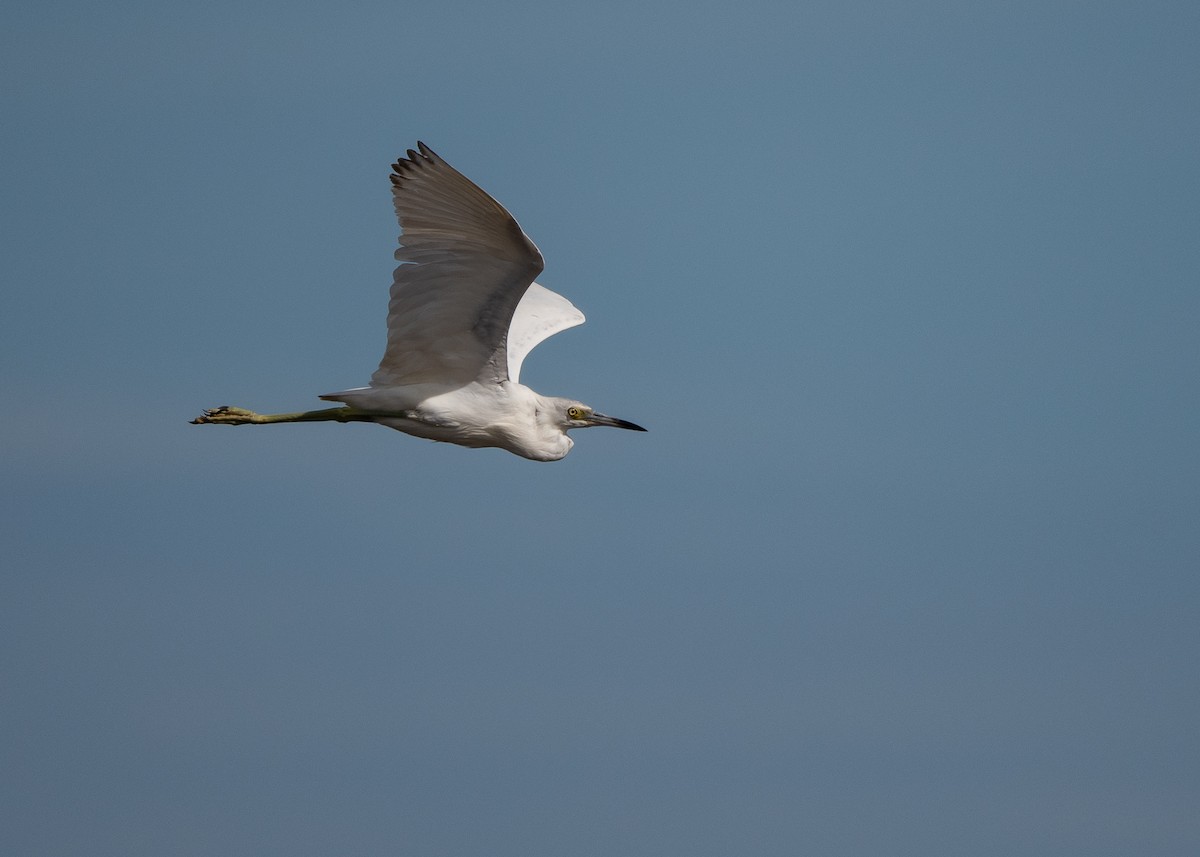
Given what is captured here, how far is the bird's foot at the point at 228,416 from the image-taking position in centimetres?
2048

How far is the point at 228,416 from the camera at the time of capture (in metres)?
20.5

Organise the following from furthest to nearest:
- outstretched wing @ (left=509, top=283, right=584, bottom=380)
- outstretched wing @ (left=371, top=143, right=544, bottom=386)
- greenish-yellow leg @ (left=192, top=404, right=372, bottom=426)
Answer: outstretched wing @ (left=509, top=283, right=584, bottom=380), greenish-yellow leg @ (left=192, top=404, right=372, bottom=426), outstretched wing @ (left=371, top=143, right=544, bottom=386)

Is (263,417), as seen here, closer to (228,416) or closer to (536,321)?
(228,416)

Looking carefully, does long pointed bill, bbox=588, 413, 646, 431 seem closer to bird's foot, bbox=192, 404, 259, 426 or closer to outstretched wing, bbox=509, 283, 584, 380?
outstretched wing, bbox=509, 283, 584, 380

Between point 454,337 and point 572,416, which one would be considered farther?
point 572,416

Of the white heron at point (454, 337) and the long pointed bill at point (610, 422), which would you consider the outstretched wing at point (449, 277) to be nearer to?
the white heron at point (454, 337)

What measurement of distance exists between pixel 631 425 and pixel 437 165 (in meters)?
5.81

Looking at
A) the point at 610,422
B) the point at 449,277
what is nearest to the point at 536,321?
the point at 610,422

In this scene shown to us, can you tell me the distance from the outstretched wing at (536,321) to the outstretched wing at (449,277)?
2426 millimetres

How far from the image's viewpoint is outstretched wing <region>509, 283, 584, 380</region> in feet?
72.0

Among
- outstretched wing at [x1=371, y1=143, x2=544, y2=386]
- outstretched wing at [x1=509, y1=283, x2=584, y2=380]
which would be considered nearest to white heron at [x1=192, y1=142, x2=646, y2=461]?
outstretched wing at [x1=371, y1=143, x2=544, y2=386]

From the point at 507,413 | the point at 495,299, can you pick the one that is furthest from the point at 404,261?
the point at 507,413

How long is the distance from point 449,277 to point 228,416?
461 cm

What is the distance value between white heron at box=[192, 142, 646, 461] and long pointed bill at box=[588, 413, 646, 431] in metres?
0.01
